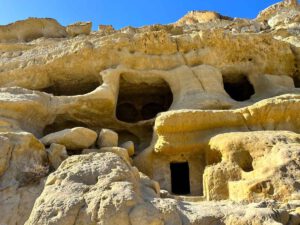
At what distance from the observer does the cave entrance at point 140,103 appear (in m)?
10.8

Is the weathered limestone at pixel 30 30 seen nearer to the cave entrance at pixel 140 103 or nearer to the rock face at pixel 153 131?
the rock face at pixel 153 131

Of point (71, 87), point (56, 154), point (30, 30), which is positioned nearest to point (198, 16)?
point (30, 30)

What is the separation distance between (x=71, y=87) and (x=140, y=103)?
201 centimetres

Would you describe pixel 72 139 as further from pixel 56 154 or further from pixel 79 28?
pixel 79 28

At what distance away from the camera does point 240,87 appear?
11.1 metres

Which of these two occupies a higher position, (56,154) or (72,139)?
(72,139)

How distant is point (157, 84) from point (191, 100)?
1.72m

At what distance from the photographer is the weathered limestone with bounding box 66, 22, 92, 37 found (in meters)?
15.6

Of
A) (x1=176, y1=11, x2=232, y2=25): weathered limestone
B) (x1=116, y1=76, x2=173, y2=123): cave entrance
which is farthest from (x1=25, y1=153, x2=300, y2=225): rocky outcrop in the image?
(x1=176, y1=11, x2=232, y2=25): weathered limestone

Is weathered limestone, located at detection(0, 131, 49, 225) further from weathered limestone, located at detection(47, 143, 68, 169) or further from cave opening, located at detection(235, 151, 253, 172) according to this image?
cave opening, located at detection(235, 151, 253, 172)

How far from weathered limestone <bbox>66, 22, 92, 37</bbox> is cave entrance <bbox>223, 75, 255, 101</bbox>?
22.6 feet

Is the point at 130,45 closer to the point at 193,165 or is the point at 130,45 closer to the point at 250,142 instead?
the point at 193,165

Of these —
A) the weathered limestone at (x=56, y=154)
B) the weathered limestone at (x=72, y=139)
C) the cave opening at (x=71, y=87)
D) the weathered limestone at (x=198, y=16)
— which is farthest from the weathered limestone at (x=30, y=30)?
the weathered limestone at (x=56, y=154)

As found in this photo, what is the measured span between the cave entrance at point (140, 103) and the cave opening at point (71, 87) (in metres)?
0.86
